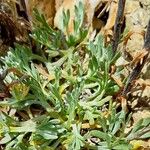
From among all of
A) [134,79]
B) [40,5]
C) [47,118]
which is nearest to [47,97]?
[47,118]

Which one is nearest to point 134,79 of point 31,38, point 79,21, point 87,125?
point 87,125

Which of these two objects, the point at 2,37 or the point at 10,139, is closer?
the point at 10,139

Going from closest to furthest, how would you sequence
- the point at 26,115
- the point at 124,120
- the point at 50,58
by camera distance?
1. the point at 124,120
2. the point at 26,115
3. the point at 50,58

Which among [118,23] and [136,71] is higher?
[118,23]

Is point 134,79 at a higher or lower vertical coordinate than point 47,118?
higher

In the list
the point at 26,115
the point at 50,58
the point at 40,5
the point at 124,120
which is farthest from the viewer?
the point at 40,5

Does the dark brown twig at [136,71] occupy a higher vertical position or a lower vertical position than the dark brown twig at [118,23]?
lower

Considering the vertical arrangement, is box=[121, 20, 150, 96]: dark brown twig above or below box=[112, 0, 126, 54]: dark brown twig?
below

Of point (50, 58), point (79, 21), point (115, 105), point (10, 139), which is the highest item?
point (79, 21)

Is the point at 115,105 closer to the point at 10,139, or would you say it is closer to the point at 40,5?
the point at 10,139

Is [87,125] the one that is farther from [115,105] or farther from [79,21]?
[79,21]
